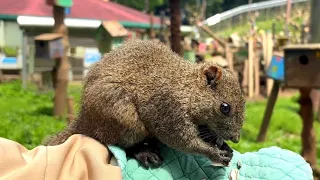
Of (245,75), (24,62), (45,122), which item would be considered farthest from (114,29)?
(245,75)

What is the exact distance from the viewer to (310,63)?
16.9ft

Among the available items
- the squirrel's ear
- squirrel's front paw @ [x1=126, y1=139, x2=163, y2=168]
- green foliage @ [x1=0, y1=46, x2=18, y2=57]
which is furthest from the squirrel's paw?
green foliage @ [x1=0, y1=46, x2=18, y2=57]

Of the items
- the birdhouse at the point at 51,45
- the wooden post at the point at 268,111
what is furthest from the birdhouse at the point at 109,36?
the wooden post at the point at 268,111

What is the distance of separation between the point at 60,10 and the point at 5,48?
24.3ft

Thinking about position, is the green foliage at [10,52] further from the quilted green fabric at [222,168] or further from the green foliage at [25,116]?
the quilted green fabric at [222,168]

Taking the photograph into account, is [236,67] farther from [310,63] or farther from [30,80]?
[310,63]

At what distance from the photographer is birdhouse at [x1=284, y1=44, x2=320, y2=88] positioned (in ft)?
16.8

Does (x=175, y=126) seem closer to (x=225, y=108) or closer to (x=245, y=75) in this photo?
(x=225, y=108)

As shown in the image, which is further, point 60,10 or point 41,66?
point 41,66

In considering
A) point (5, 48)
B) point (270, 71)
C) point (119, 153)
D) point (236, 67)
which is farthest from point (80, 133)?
point (5, 48)

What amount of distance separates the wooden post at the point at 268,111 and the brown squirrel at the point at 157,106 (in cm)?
461

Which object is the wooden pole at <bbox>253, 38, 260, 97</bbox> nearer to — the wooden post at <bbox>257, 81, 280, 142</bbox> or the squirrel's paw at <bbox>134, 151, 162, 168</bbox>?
the wooden post at <bbox>257, 81, 280, 142</bbox>

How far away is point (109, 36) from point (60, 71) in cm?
80

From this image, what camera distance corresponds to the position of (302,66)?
5.23m
